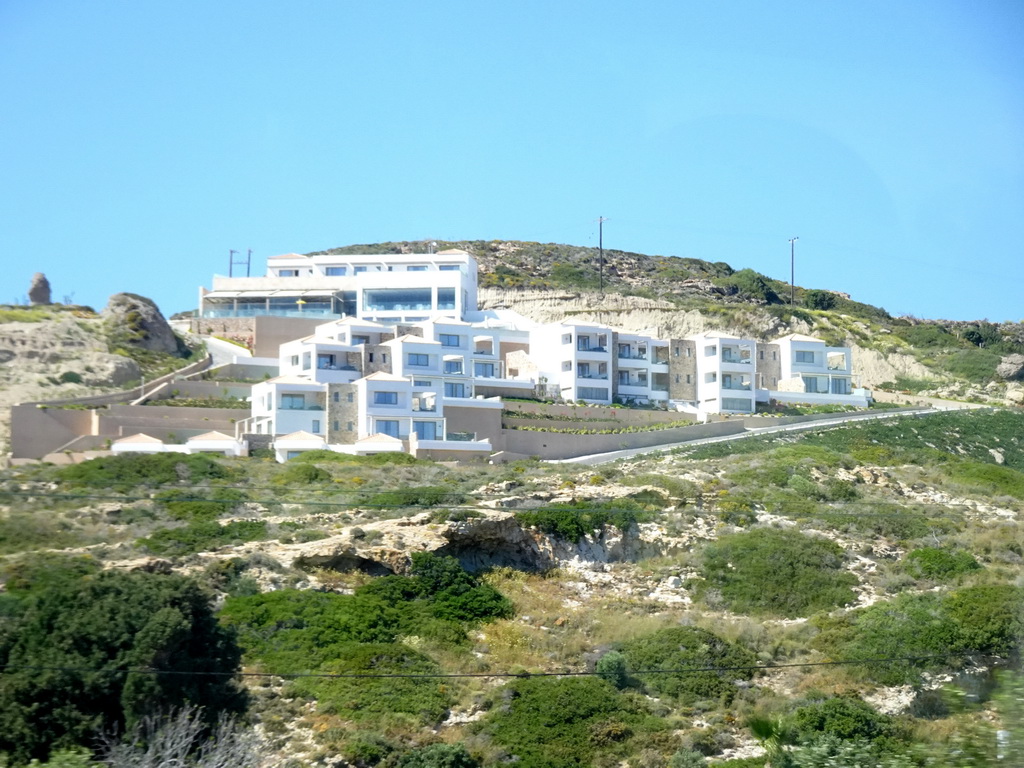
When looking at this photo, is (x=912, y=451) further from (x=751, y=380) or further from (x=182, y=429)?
(x=182, y=429)

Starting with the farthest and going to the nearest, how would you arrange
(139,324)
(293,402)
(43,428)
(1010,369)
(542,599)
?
(1010,369) → (139,324) → (293,402) → (43,428) → (542,599)

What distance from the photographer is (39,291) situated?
83.5 metres

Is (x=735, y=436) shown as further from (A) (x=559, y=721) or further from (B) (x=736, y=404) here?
(A) (x=559, y=721)

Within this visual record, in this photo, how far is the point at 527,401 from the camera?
68875 millimetres

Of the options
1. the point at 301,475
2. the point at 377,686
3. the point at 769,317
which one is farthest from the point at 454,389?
the point at 769,317

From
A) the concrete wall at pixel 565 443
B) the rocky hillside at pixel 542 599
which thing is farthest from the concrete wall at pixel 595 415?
the rocky hillside at pixel 542 599

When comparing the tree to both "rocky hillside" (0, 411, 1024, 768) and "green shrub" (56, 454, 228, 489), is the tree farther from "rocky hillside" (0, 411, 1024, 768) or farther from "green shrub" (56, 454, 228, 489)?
"green shrub" (56, 454, 228, 489)

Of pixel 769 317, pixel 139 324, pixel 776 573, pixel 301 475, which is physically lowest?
pixel 776 573

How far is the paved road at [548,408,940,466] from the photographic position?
59812 millimetres

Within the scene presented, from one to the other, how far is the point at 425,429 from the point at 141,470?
16986mm

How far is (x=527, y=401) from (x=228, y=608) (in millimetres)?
38325

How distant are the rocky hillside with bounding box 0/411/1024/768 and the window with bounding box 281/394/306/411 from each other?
10.6 meters

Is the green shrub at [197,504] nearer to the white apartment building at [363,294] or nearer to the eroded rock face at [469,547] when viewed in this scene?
the eroded rock face at [469,547]

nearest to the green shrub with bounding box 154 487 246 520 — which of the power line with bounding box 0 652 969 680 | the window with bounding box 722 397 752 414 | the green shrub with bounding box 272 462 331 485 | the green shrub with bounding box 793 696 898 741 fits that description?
the green shrub with bounding box 272 462 331 485
